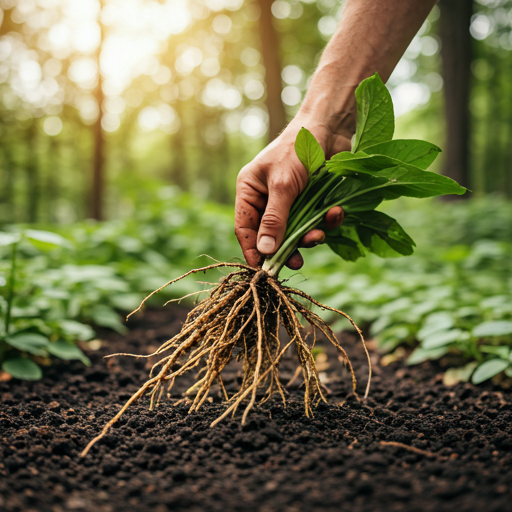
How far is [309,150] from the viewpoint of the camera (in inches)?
62.5

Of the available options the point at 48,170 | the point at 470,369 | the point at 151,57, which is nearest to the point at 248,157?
the point at 151,57

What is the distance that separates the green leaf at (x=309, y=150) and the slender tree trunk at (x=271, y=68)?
23.0ft

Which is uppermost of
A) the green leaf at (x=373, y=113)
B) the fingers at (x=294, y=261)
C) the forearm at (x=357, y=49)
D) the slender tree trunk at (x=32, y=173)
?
the slender tree trunk at (x=32, y=173)

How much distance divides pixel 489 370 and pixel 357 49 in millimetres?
1645

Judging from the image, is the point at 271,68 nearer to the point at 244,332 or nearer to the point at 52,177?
the point at 244,332

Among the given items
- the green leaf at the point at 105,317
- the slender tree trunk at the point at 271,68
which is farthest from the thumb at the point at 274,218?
the slender tree trunk at the point at 271,68

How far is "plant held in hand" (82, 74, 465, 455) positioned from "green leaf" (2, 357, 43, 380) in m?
0.75

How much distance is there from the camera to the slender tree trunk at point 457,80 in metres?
9.40

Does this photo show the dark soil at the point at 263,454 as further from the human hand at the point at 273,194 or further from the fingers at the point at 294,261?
the human hand at the point at 273,194

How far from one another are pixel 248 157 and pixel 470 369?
24.7 meters

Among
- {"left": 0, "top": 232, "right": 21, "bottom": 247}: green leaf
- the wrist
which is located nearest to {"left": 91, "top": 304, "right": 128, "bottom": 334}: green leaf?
{"left": 0, "top": 232, "right": 21, "bottom": 247}: green leaf

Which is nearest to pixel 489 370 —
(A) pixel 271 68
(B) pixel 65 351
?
(B) pixel 65 351

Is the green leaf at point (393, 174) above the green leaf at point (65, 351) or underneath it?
above

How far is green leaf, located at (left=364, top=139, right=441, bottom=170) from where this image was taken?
5.08 feet
